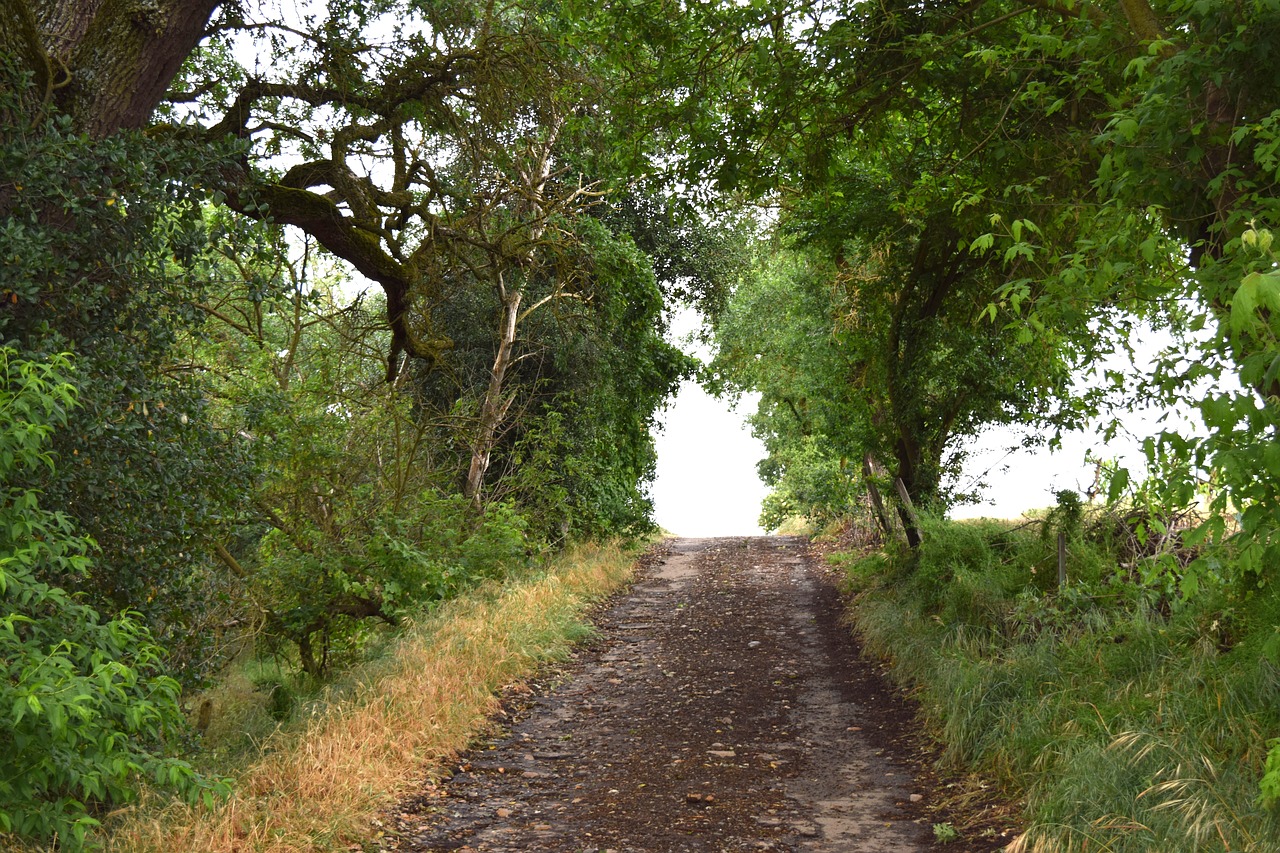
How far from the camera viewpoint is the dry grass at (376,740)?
573 cm

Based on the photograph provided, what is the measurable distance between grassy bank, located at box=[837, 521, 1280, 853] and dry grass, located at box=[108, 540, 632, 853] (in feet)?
13.2

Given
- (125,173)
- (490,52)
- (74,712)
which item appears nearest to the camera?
(74,712)

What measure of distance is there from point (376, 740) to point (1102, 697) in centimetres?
516

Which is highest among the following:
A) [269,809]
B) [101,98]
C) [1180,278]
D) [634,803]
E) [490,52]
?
[490,52]

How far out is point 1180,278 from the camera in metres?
5.73

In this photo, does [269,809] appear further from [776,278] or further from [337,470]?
[776,278]

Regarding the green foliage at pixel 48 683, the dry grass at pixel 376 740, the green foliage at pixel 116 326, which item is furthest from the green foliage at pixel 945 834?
the green foliage at pixel 116 326

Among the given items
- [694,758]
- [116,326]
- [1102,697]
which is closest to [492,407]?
[694,758]

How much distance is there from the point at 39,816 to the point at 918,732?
657 cm

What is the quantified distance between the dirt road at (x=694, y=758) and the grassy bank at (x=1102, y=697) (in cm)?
73

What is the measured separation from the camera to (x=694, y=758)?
8.21m

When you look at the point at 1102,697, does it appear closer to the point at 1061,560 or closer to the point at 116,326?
the point at 1061,560

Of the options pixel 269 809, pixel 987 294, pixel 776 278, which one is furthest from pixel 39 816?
pixel 776 278

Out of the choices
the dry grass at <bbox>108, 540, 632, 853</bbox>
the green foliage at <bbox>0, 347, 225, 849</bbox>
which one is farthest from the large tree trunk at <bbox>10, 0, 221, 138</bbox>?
the dry grass at <bbox>108, 540, 632, 853</bbox>
